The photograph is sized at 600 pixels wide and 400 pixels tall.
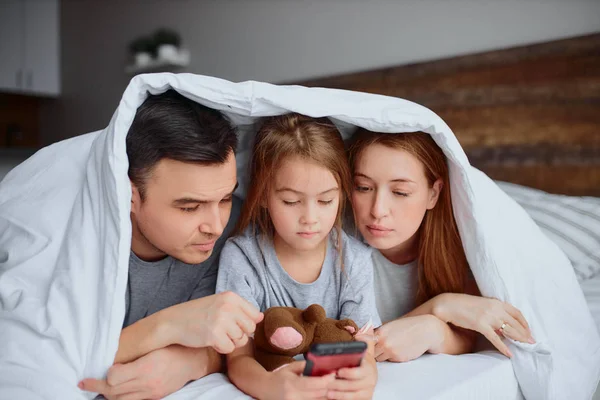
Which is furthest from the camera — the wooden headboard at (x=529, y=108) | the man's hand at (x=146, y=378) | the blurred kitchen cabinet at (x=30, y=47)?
the blurred kitchen cabinet at (x=30, y=47)

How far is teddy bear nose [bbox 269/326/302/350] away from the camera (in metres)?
0.84

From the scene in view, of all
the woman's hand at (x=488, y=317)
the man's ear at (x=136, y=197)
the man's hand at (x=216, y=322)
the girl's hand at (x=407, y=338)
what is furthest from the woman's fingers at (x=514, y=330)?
the man's ear at (x=136, y=197)

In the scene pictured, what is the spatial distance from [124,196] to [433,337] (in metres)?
0.64

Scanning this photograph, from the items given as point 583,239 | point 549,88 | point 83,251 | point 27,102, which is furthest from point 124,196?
point 27,102

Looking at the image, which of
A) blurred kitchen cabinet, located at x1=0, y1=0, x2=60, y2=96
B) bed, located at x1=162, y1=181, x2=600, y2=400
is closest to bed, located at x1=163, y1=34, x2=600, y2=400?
bed, located at x1=162, y1=181, x2=600, y2=400

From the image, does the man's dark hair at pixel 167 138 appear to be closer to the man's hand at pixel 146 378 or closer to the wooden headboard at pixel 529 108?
the man's hand at pixel 146 378

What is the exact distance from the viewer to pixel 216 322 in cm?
81

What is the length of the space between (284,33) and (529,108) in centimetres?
144

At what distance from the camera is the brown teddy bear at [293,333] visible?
85 centimetres

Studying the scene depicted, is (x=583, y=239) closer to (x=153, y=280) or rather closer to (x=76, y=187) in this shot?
(x=153, y=280)

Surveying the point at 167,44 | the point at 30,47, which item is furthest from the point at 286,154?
the point at 30,47

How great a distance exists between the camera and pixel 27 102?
470 centimetres

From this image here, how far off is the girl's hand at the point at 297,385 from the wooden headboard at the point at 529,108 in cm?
148

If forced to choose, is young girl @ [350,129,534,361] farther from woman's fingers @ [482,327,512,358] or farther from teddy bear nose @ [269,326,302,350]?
teddy bear nose @ [269,326,302,350]
